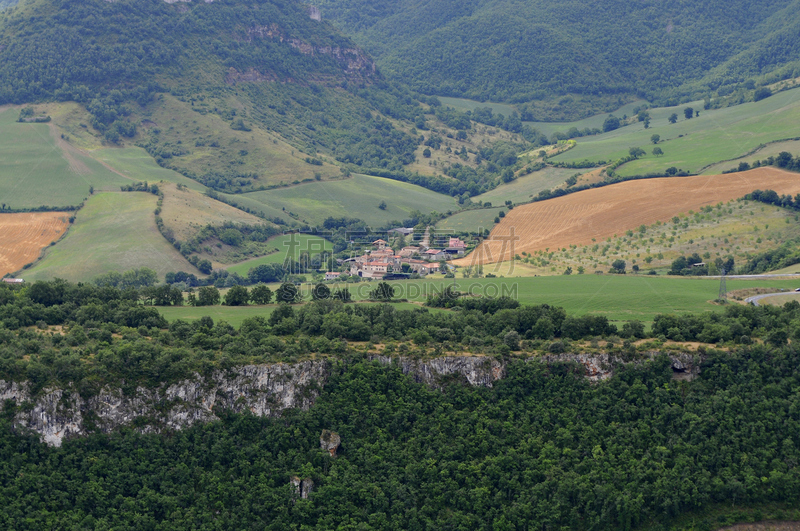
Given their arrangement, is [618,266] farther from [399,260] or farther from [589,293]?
[399,260]

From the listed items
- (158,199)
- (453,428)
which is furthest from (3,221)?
(453,428)

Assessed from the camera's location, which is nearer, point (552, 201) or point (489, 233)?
point (489, 233)

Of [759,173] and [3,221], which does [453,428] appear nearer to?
[759,173]

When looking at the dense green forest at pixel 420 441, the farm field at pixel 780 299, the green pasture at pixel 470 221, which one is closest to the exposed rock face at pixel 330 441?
the dense green forest at pixel 420 441

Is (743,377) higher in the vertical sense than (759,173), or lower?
lower

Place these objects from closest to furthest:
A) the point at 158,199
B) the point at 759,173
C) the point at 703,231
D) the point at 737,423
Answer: the point at 737,423 → the point at 703,231 → the point at 759,173 → the point at 158,199

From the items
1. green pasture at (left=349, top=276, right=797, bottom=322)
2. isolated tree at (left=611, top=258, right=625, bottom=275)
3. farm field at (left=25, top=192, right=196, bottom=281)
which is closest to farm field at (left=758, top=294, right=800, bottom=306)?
green pasture at (left=349, top=276, right=797, bottom=322)
